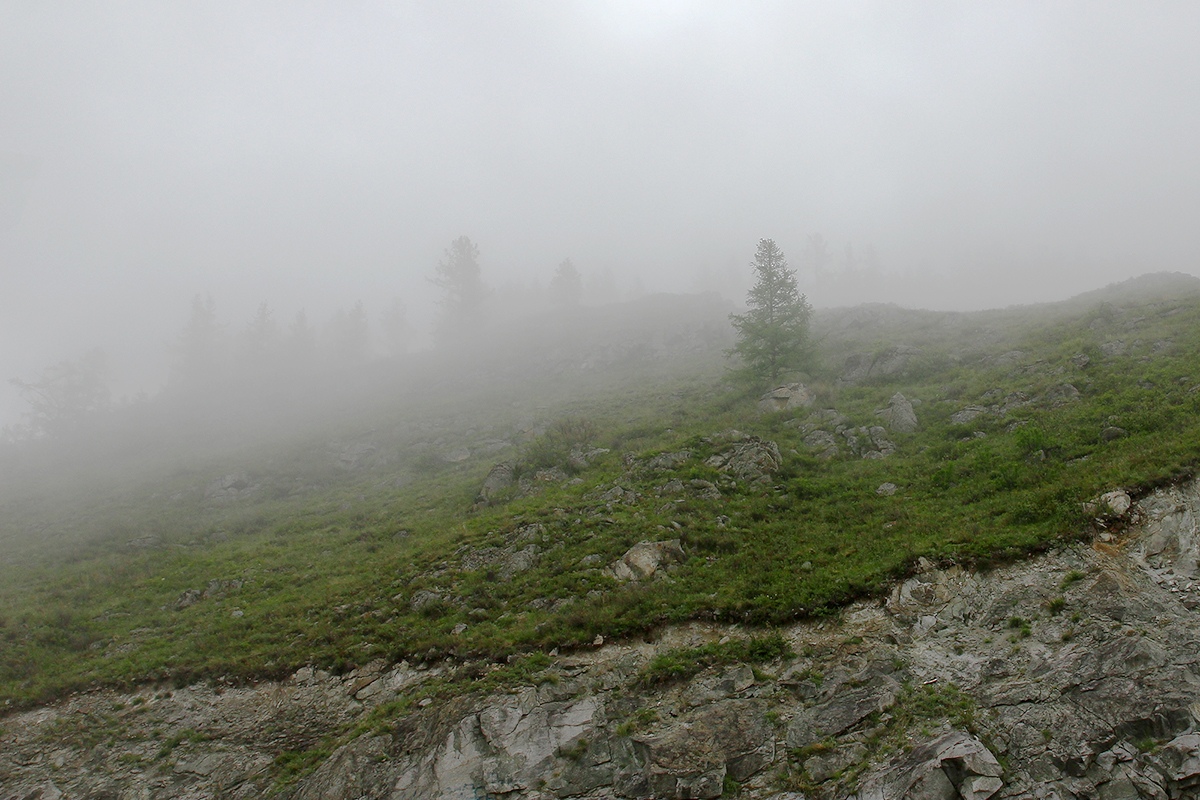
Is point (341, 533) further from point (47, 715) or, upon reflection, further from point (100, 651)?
point (47, 715)

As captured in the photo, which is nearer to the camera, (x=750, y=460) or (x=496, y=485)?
(x=750, y=460)

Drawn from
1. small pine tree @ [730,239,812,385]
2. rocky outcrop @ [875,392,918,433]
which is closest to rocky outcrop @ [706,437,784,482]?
rocky outcrop @ [875,392,918,433]

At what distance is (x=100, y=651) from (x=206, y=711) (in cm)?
529

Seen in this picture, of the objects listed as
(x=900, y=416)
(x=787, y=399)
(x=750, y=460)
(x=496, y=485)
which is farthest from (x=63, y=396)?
(x=900, y=416)

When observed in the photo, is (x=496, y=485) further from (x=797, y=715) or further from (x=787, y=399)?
(x=797, y=715)

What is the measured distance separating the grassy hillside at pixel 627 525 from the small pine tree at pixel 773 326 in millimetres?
2842

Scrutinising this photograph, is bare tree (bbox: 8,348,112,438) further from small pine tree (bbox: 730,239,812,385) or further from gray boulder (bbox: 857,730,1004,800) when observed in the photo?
gray boulder (bbox: 857,730,1004,800)

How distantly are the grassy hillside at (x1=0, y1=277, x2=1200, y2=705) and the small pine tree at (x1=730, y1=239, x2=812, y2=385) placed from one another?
2.84m

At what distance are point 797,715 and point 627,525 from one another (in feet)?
25.2

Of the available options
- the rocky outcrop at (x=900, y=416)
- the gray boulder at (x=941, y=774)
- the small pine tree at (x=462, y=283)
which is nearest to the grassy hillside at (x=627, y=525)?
the rocky outcrop at (x=900, y=416)

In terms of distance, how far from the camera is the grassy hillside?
12508 mm

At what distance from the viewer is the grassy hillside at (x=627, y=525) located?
12.5 metres

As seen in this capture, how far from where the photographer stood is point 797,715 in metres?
9.39

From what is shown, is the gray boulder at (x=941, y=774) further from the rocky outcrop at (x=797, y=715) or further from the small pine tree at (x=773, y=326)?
the small pine tree at (x=773, y=326)
